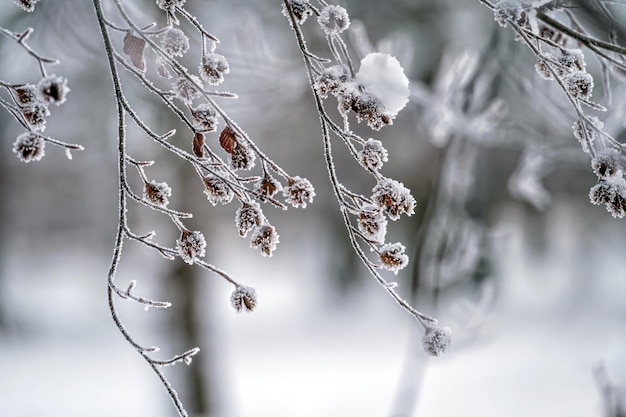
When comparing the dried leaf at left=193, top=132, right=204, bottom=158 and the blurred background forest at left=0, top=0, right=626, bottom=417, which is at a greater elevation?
the blurred background forest at left=0, top=0, right=626, bottom=417

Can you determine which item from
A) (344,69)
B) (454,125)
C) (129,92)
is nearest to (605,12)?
(344,69)

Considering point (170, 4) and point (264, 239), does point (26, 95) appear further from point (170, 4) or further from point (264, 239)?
point (264, 239)

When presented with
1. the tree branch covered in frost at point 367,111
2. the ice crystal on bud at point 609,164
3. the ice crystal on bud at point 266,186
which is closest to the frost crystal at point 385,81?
the tree branch covered in frost at point 367,111

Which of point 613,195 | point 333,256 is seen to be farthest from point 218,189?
point 333,256

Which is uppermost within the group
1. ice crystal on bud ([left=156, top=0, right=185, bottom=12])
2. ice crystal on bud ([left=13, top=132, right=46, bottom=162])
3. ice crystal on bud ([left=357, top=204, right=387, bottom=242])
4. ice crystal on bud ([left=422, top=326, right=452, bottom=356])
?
ice crystal on bud ([left=156, top=0, right=185, bottom=12])

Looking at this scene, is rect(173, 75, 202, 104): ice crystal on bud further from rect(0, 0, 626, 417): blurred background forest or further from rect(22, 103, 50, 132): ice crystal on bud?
rect(0, 0, 626, 417): blurred background forest

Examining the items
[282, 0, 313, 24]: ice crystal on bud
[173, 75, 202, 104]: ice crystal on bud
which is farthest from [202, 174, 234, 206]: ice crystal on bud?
[282, 0, 313, 24]: ice crystal on bud

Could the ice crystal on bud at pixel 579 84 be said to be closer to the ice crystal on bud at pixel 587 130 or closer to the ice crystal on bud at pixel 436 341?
the ice crystal on bud at pixel 587 130

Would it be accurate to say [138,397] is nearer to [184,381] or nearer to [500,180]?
[184,381]
